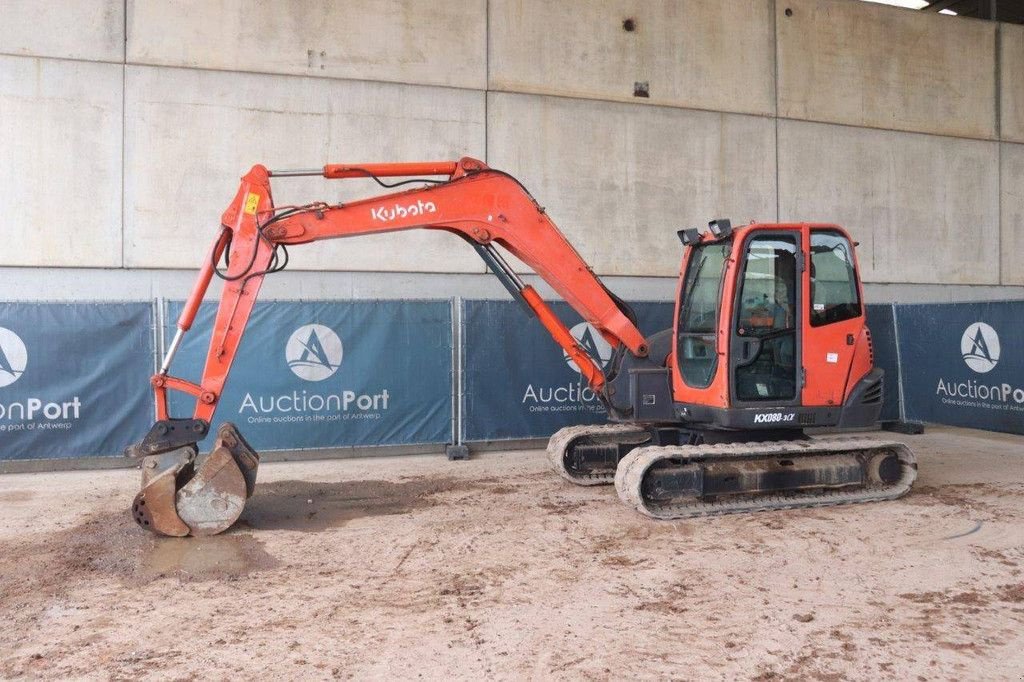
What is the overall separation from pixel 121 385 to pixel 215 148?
3271 millimetres

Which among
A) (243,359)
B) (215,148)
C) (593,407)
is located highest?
(215,148)

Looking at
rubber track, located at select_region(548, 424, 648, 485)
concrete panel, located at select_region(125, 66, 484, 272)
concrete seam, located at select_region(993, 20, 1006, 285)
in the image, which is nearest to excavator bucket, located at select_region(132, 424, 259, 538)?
rubber track, located at select_region(548, 424, 648, 485)

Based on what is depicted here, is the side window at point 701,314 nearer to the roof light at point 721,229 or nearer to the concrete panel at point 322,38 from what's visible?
the roof light at point 721,229

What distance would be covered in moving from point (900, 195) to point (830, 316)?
7.26 metres

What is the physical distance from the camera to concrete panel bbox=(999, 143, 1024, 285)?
13.4m

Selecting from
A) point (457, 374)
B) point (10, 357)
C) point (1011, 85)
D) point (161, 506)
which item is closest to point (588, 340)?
point (457, 374)

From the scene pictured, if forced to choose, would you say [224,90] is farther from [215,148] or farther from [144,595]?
[144,595]

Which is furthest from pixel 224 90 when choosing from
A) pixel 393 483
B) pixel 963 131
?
pixel 963 131

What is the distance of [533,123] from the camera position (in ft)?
36.9

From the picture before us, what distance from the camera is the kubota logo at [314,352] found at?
9.52m

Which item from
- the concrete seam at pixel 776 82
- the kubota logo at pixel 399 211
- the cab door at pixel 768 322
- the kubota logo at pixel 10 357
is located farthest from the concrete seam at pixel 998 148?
the kubota logo at pixel 10 357

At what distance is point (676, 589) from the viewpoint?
194 inches

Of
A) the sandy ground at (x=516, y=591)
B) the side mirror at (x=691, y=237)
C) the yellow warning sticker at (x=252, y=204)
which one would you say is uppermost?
the yellow warning sticker at (x=252, y=204)

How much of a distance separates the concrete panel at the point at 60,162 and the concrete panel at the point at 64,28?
0.13 metres
